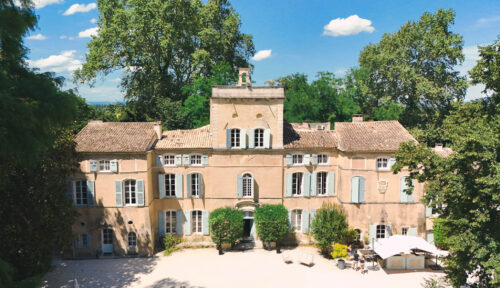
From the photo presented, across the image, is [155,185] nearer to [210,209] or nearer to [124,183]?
[124,183]

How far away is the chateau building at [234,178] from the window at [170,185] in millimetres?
79

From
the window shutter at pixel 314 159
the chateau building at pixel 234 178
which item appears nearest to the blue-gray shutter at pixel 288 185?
the chateau building at pixel 234 178

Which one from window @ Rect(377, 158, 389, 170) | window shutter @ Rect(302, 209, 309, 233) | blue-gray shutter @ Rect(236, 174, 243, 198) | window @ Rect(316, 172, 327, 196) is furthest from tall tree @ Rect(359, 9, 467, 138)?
blue-gray shutter @ Rect(236, 174, 243, 198)

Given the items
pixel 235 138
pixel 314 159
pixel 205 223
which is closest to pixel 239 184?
pixel 235 138

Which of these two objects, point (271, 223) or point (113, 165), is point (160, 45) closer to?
point (113, 165)

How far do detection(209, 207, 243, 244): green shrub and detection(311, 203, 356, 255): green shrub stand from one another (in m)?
5.73

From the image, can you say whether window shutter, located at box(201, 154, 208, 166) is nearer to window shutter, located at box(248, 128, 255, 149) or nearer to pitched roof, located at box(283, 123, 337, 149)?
window shutter, located at box(248, 128, 255, 149)

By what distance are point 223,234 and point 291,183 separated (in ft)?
21.6

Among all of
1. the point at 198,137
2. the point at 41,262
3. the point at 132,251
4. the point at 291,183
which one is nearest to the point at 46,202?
the point at 41,262

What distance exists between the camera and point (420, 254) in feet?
77.7

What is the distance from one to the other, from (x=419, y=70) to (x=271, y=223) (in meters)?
28.2

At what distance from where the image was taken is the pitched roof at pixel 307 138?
2673 centimetres

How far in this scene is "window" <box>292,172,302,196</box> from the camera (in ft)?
89.7

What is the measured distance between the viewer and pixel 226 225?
83.9 ft
